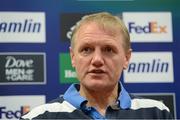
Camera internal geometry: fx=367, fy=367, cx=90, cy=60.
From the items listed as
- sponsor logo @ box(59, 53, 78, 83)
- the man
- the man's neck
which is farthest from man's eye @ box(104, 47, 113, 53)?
sponsor logo @ box(59, 53, 78, 83)

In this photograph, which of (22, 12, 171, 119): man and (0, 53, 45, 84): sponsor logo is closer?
(22, 12, 171, 119): man

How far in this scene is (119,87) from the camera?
3.62 feet

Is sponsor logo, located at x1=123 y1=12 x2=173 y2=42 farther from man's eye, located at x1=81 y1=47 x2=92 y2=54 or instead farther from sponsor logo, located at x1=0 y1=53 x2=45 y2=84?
man's eye, located at x1=81 y1=47 x2=92 y2=54

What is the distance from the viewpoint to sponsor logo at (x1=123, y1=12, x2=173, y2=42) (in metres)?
1.87

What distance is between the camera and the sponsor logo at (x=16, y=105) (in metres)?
1.74

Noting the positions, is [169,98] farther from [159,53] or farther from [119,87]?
[119,87]

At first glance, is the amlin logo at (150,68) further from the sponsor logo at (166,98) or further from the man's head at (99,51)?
the man's head at (99,51)

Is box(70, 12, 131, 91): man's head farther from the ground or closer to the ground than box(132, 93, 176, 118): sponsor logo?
farther from the ground

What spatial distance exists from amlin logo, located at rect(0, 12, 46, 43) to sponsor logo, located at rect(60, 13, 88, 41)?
93 millimetres

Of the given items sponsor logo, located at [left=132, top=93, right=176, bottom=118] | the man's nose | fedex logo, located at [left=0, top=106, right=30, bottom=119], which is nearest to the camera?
the man's nose

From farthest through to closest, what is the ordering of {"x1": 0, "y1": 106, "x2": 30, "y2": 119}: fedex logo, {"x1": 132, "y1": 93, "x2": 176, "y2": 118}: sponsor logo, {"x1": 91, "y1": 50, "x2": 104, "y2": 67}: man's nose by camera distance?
{"x1": 132, "y1": 93, "x2": 176, "y2": 118}: sponsor logo
{"x1": 0, "y1": 106, "x2": 30, "y2": 119}: fedex logo
{"x1": 91, "y1": 50, "x2": 104, "y2": 67}: man's nose

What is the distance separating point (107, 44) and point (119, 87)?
180mm

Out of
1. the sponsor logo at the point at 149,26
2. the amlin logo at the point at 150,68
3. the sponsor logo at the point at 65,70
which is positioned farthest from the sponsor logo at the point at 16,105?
the sponsor logo at the point at 149,26

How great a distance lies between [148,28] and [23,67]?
664mm
